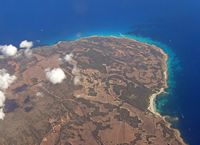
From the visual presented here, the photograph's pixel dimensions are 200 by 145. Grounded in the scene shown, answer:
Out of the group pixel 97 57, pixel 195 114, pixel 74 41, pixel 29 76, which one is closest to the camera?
pixel 195 114

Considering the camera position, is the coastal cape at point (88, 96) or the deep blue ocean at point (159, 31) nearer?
the coastal cape at point (88, 96)

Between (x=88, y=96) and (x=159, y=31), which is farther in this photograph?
(x=159, y=31)

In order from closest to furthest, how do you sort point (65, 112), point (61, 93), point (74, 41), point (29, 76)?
point (65, 112)
point (61, 93)
point (29, 76)
point (74, 41)

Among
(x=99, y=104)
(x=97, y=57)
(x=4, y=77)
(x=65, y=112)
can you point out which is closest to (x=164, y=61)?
(x=97, y=57)

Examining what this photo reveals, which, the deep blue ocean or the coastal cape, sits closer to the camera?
the coastal cape

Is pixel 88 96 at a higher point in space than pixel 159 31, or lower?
lower

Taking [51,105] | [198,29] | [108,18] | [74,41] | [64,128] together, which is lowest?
[64,128]

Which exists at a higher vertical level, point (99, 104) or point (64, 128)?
point (99, 104)

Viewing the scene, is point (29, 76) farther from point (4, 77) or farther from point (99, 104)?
point (99, 104)
